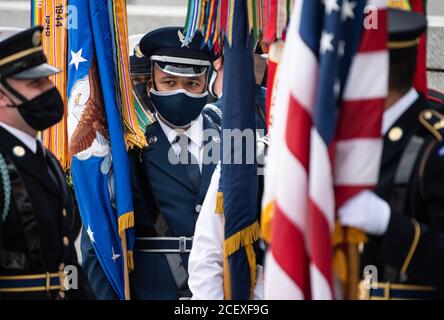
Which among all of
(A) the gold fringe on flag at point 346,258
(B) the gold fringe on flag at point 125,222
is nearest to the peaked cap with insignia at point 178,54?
(B) the gold fringe on flag at point 125,222

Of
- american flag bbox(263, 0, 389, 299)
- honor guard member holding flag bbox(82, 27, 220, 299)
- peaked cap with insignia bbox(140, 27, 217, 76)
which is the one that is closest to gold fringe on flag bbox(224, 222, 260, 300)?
honor guard member holding flag bbox(82, 27, 220, 299)

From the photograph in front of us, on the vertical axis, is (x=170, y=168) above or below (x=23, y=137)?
below

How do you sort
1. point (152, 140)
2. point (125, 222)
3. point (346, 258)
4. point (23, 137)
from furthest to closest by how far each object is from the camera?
1. point (152, 140)
2. point (125, 222)
3. point (23, 137)
4. point (346, 258)

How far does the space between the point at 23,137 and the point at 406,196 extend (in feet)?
5.61

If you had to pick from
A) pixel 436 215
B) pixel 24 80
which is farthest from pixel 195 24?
pixel 436 215

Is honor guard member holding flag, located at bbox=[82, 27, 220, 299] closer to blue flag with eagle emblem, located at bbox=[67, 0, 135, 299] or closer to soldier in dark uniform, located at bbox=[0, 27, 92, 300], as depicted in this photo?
blue flag with eagle emblem, located at bbox=[67, 0, 135, 299]

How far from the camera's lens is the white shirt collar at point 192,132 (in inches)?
236

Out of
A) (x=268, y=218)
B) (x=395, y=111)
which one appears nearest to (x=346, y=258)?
(x=268, y=218)

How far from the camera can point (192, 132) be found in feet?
19.8

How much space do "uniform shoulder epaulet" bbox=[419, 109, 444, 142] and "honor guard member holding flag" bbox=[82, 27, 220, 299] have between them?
2.18 m

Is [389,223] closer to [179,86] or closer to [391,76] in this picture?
[391,76]

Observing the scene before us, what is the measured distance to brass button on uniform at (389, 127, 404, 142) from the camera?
3.79 meters

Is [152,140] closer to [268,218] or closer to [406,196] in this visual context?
[268,218]

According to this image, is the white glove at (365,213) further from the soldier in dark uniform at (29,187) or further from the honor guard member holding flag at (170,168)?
the honor guard member holding flag at (170,168)
